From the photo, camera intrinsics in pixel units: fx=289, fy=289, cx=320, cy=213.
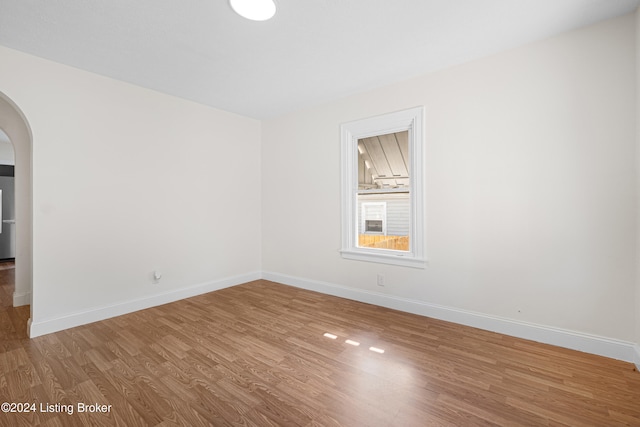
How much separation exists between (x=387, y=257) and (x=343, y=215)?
→ 82 centimetres

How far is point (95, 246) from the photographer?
311 centimetres

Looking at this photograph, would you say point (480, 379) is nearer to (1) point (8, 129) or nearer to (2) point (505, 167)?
(2) point (505, 167)

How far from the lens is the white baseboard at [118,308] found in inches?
109

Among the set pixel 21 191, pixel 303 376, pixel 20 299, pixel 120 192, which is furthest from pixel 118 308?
pixel 303 376

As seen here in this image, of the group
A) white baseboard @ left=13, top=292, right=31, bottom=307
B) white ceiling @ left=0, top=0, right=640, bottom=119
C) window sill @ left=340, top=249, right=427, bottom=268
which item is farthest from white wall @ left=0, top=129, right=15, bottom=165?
window sill @ left=340, top=249, right=427, bottom=268

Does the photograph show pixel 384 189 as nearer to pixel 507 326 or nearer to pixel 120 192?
pixel 507 326

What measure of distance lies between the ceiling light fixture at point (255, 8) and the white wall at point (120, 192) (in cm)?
204

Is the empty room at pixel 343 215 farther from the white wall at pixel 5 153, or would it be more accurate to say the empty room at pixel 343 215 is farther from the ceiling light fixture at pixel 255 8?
the white wall at pixel 5 153

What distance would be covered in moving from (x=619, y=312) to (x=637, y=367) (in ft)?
1.25

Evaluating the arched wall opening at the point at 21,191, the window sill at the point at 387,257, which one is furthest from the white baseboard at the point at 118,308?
the window sill at the point at 387,257

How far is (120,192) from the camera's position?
3.29 m

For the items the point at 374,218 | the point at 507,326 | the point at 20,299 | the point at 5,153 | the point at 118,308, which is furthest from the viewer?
the point at 5,153

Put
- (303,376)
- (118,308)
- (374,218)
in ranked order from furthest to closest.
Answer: (374,218) → (118,308) → (303,376)

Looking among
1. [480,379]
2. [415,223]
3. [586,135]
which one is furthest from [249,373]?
[586,135]
